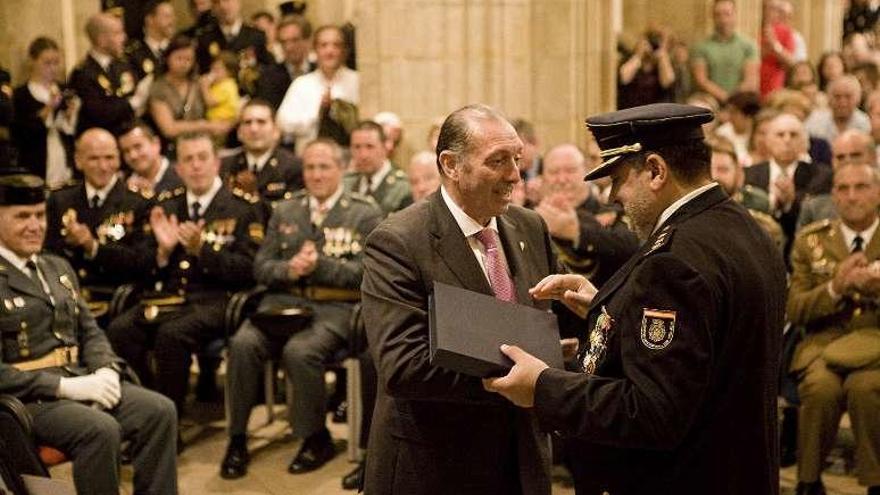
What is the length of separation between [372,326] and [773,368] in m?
0.98

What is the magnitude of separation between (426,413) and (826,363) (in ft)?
8.85

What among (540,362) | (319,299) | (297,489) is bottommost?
(297,489)

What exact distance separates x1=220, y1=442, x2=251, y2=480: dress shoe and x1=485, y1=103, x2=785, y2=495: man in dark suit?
10.8 ft

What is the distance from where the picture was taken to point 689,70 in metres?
9.89

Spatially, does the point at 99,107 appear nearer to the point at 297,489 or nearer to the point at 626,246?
the point at 297,489

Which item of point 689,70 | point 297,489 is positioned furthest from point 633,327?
point 689,70

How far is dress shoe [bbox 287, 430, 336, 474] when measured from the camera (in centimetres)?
553

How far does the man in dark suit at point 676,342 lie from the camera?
223 cm

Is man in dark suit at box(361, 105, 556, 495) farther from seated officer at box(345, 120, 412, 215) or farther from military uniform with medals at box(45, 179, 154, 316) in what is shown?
seated officer at box(345, 120, 412, 215)

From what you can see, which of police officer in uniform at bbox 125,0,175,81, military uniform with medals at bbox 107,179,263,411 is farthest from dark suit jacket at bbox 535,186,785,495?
police officer in uniform at bbox 125,0,175,81

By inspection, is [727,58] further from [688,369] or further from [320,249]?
[688,369]

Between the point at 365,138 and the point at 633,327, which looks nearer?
the point at 633,327

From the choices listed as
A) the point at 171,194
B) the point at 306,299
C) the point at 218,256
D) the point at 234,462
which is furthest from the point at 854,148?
the point at 171,194

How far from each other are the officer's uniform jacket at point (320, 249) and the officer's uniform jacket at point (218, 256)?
0.17 metres
